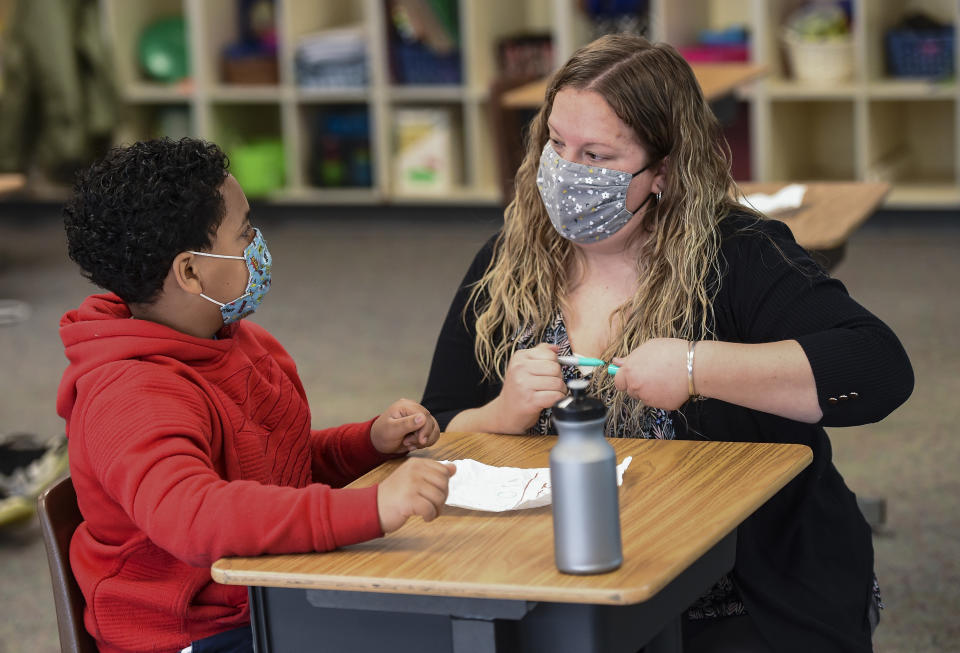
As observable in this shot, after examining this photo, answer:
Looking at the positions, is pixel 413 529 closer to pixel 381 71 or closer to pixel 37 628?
pixel 37 628

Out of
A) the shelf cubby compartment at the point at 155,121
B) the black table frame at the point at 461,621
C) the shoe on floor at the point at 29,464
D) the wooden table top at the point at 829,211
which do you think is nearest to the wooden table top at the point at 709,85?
the wooden table top at the point at 829,211

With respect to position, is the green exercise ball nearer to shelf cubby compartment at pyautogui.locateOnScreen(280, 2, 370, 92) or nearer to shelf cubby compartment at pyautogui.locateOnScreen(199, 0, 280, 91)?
shelf cubby compartment at pyautogui.locateOnScreen(199, 0, 280, 91)

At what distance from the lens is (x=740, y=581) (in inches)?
66.5

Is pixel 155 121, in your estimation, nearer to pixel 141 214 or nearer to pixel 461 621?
pixel 141 214

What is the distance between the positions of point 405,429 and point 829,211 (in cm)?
159

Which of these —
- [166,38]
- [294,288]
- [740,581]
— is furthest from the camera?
[166,38]

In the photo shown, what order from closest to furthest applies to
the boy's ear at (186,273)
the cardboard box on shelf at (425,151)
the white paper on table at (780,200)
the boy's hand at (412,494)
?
the boy's hand at (412,494) < the boy's ear at (186,273) < the white paper on table at (780,200) < the cardboard box on shelf at (425,151)

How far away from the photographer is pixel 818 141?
612 centimetres

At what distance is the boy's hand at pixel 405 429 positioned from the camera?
1709 mm

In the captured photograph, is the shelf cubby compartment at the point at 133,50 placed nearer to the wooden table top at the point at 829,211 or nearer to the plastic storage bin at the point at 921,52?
the plastic storage bin at the point at 921,52

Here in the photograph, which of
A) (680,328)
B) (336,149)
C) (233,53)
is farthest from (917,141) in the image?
(680,328)

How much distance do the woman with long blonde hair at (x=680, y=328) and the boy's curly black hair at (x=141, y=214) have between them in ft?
1.42

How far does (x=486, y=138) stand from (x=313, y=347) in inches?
77.6

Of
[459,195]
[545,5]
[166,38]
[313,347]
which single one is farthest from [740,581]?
[166,38]
